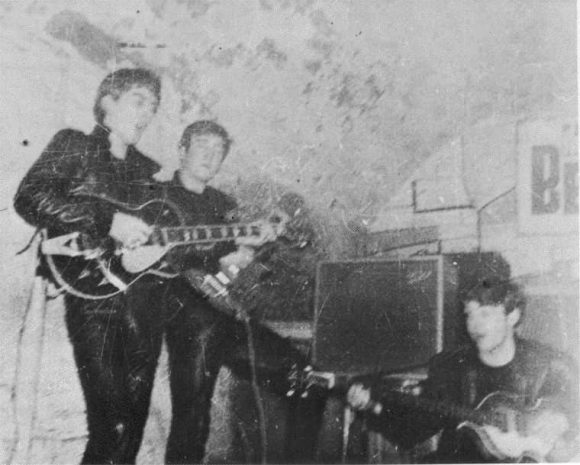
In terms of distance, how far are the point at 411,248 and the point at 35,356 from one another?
1.24m

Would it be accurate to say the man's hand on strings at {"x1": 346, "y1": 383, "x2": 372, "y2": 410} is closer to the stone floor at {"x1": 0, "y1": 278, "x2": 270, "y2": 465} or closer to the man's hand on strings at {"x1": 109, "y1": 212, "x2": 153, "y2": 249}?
the stone floor at {"x1": 0, "y1": 278, "x2": 270, "y2": 465}

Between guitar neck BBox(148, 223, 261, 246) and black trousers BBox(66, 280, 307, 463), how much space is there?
14 cm

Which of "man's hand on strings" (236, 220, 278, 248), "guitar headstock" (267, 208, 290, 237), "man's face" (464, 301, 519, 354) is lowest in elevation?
"man's face" (464, 301, 519, 354)

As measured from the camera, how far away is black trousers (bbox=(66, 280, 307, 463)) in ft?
6.61

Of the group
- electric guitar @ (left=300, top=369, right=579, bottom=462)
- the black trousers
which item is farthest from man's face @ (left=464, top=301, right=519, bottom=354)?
the black trousers

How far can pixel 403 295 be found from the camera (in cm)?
201

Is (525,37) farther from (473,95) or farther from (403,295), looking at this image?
(403,295)

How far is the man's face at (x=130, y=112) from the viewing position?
2.07m

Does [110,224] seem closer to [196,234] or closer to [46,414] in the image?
[196,234]

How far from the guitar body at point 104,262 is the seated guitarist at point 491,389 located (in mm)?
817

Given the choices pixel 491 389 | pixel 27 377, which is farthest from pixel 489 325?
pixel 27 377

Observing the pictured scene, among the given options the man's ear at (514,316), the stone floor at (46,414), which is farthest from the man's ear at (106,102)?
the man's ear at (514,316)

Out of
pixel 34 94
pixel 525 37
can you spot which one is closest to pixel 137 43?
pixel 34 94

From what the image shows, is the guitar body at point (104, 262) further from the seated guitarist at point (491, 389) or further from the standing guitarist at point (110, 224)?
the seated guitarist at point (491, 389)
